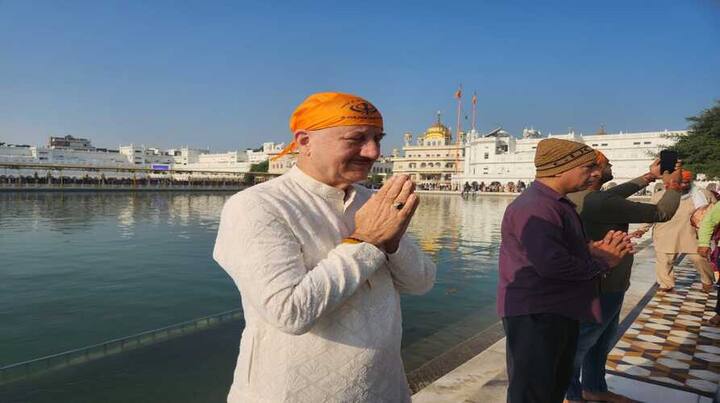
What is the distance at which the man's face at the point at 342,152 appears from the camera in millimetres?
1172

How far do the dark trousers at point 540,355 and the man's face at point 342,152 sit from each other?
122 cm

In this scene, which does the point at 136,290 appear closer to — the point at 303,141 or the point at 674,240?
the point at 303,141

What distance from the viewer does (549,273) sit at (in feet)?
6.37

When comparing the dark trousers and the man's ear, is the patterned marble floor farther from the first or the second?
the man's ear

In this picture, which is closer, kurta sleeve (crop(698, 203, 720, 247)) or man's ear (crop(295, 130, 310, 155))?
man's ear (crop(295, 130, 310, 155))

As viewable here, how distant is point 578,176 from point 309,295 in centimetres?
158

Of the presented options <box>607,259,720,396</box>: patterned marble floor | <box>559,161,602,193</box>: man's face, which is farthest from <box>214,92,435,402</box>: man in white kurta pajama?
<box>607,259,720,396</box>: patterned marble floor

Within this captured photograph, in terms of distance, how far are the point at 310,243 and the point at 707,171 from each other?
27.7 m

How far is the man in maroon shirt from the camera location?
78.0 inches

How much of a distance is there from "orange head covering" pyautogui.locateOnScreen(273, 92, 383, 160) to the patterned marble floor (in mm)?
3080

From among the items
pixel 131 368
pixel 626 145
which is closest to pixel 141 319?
pixel 131 368

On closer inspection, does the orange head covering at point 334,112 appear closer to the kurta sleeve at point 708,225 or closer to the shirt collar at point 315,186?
the shirt collar at point 315,186

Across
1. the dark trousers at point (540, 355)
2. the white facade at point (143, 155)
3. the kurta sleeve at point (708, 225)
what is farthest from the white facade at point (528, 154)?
the white facade at point (143, 155)

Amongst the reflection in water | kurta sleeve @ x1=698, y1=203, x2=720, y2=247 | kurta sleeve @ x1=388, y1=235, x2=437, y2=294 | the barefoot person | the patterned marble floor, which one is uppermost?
kurta sleeve @ x1=388, y1=235, x2=437, y2=294
